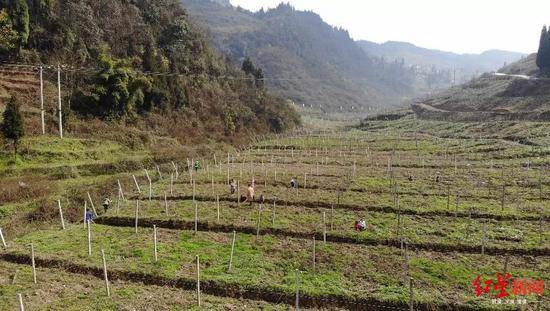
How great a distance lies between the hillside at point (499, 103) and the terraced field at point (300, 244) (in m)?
60.4

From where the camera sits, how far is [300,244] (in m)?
23.8

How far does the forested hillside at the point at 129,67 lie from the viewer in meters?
54.1

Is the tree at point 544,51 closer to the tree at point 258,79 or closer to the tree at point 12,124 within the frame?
the tree at point 258,79

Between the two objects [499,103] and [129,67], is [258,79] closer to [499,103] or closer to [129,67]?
[129,67]

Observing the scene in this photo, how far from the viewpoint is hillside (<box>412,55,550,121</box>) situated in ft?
314

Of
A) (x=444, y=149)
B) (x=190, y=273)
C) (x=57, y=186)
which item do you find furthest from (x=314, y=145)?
(x=190, y=273)

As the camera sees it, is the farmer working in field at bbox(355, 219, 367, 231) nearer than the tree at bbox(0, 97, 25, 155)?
Yes

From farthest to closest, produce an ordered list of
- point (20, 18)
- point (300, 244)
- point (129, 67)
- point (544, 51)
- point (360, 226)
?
point (544, 51), point (129, 67), point (20, 18), point (360, 226), point (300, 244)
